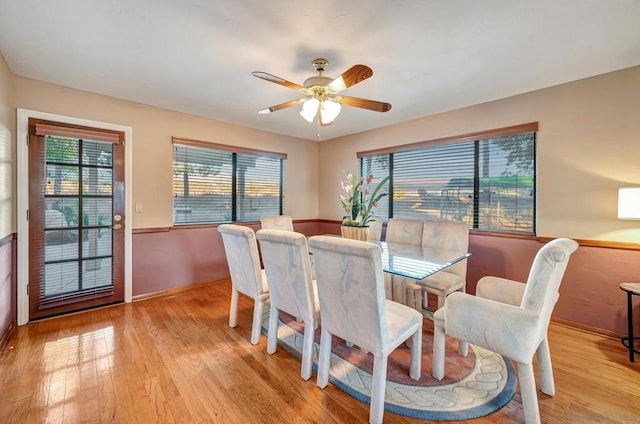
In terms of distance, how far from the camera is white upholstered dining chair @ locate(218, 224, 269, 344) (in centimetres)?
226

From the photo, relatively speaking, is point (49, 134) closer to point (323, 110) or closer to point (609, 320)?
point (323, 110)

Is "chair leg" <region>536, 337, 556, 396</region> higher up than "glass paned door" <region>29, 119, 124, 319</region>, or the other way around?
"glass paned door" <region>29, 119, 124, 319</region>

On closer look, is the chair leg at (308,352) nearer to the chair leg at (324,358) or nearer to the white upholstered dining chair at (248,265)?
the chair leg at (324,358)

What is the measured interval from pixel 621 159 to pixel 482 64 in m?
1.52

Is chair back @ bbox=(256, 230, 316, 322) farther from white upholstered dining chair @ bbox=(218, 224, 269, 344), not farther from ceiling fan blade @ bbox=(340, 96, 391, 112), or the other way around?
ceiling fan blade @ bbox=(340, 96, 391, 112)

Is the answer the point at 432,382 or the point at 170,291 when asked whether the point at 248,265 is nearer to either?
the point at 432,382

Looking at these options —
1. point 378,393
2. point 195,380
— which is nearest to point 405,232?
point 378,393

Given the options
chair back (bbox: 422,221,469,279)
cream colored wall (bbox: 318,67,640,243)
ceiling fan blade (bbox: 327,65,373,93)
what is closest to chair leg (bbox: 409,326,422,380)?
chair back (bbox: 422,221,469,279)

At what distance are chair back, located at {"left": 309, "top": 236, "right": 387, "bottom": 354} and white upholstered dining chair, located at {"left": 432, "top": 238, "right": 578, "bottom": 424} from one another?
53 cm

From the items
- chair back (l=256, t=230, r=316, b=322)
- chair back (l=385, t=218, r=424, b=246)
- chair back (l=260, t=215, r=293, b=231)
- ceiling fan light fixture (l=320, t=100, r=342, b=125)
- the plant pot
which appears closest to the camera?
chair back (l=256, t=230, r=316, b=322)

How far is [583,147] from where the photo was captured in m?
2.57

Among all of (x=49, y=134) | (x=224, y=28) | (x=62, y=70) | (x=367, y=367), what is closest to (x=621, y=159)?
(x=367, y=367)

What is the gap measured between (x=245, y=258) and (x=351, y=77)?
1.64m

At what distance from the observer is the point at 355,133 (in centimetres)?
457
